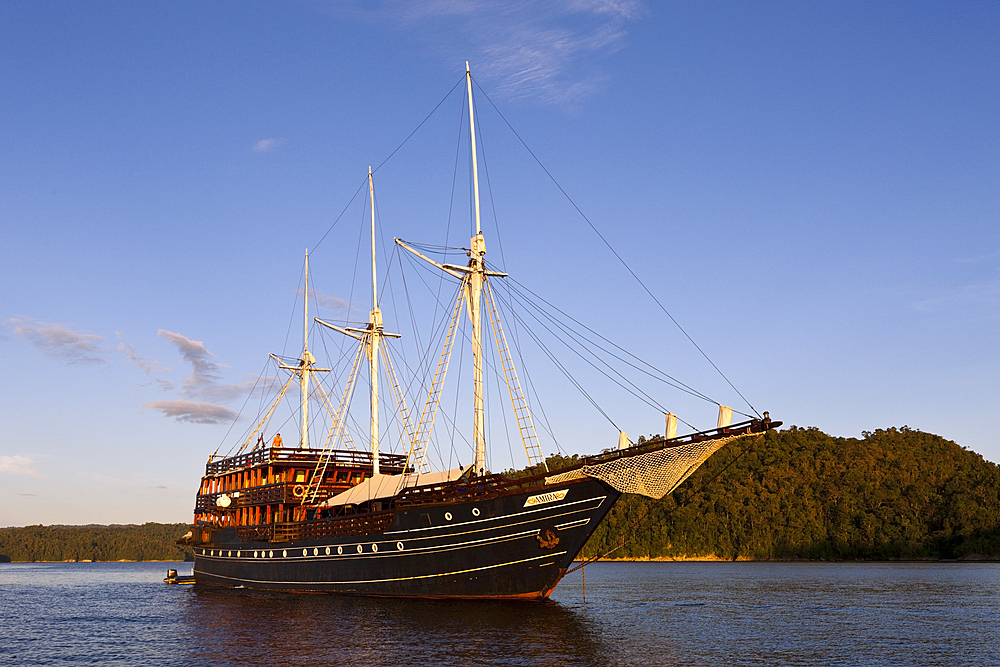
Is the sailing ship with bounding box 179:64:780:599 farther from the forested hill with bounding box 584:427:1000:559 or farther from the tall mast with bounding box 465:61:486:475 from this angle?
the forested hill with bounding box 584:427:1000:559

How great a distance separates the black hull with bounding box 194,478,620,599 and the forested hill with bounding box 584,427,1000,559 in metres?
81.2

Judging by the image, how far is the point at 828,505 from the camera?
424 ft

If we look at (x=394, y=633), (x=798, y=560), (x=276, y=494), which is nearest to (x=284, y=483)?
(x=276, y=494)

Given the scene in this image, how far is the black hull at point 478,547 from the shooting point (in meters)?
36.1

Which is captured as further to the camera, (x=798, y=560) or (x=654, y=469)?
(x=798, y=560)

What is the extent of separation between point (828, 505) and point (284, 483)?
103 metres

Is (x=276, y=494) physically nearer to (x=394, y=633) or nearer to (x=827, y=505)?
(x=394, y=633)

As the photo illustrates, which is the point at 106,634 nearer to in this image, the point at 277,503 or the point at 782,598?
the point at 277,503

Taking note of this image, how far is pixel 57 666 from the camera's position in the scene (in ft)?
92.8

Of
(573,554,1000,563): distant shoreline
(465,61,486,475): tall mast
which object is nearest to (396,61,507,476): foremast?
(465,61,486,475): tall mast

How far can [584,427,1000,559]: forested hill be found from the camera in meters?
114

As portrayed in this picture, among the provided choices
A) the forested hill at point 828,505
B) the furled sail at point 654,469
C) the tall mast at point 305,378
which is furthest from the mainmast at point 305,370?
the forested hill at point 828,505

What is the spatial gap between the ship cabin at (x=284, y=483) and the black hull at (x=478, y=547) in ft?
24.0

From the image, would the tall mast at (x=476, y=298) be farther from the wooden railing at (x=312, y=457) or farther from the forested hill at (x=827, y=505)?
the forested hill at (x=827, y=505)
